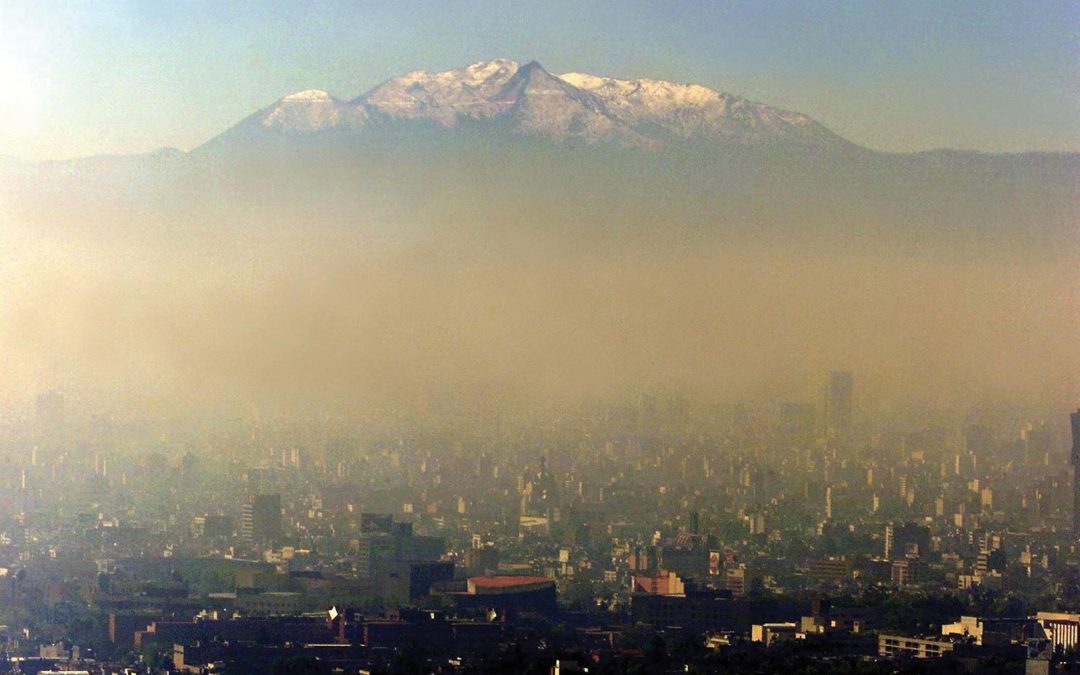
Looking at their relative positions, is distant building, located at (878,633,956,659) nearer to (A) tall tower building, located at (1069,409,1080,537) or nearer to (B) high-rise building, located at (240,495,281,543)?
(A) tall tower building, located at (1069,409,1080,537)

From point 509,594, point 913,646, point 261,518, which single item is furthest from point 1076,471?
point 261,518

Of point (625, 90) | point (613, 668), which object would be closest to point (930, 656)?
point (613, 668)

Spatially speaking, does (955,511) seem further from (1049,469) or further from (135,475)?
(135,475)

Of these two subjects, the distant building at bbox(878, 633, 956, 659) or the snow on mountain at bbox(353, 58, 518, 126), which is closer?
the distant building at bbox(878, 633, 956, 659)

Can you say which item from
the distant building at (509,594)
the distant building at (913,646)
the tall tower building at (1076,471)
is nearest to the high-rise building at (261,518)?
the distant building at (509,594)

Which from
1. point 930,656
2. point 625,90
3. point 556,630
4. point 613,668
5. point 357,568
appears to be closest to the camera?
point 613,668

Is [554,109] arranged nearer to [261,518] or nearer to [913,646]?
[261,518]

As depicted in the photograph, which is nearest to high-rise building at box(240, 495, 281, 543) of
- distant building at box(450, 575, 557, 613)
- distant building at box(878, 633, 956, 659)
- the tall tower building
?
distant building at box(450, 575, 557, 613)

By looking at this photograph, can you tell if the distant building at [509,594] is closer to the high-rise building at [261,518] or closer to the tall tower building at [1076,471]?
the high-rise building at [261,518]
